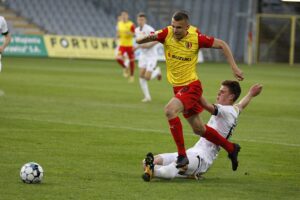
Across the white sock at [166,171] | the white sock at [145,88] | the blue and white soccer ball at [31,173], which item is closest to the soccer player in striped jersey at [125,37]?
the white sock at [145,88]

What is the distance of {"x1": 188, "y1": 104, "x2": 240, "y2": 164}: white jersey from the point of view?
35.1 ft

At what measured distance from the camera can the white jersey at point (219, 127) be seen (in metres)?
10.7

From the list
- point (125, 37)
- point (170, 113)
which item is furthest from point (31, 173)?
point (125, 37)

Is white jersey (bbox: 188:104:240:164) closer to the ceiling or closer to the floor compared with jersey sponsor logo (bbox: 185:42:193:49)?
closer to the floor

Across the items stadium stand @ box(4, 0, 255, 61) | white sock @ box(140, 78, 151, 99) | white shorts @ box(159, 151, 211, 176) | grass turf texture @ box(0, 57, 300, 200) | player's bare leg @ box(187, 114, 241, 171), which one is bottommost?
stadium stand @ box(4, 0, 255, 61)

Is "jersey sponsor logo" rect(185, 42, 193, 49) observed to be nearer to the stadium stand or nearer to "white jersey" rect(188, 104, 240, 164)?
"white jersey" rect(188, 104, 240, 164)

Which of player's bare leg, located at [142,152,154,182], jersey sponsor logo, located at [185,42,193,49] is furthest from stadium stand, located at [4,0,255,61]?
player's bare leg, located at [142,152,154,182]

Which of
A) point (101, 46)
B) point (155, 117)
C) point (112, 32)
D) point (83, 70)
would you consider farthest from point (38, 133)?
point (112, 32)

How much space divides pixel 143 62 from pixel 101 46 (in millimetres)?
22319

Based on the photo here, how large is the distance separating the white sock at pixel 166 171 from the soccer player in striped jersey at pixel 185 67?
53 centimetres

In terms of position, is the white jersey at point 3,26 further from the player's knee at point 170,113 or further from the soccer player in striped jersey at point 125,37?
the soccer player in striped jersey at point 125,37

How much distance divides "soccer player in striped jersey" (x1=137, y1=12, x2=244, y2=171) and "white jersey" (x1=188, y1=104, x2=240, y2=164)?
0.45 ft

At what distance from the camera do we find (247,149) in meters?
13.8

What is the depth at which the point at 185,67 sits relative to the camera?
1119cm
